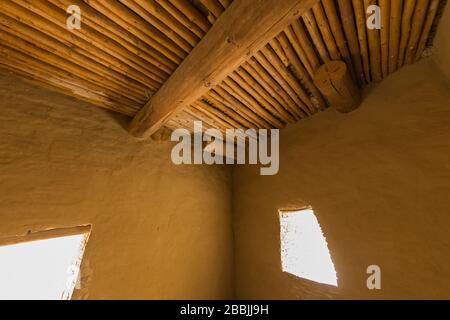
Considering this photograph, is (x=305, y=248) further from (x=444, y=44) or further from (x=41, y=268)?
(x=41, y=268)

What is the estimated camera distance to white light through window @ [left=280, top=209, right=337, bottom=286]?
1.94 m

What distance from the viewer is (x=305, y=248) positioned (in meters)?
2.15

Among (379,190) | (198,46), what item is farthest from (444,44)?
(198,46)

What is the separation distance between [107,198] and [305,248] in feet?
6.60

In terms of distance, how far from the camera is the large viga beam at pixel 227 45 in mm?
944

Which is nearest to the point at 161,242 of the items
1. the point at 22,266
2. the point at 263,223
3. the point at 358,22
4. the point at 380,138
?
the point at 22,266

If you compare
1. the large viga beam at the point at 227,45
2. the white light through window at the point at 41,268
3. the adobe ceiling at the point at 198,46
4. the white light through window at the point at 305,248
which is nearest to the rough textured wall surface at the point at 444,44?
the adobe ceiling at the point at 198,46

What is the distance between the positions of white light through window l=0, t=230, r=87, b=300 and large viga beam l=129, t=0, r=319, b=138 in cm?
132

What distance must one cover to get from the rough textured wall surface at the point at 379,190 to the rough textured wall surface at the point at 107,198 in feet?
2.99

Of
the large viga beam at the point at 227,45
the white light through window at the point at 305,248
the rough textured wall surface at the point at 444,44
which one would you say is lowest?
the white light through window at the point at 305,248

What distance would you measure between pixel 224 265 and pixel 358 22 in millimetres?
2731

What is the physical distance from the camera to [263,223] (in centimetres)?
246

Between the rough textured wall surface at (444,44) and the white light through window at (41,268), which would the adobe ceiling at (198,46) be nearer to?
the rough textured wall surface at (444,44)

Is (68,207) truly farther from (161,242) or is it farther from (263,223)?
(263,223)
